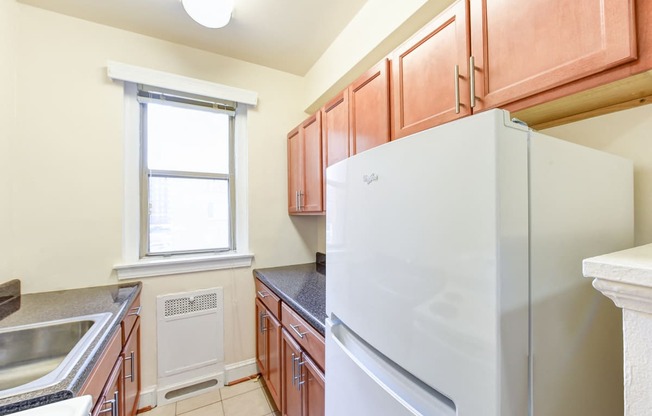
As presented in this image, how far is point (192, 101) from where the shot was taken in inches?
84.1

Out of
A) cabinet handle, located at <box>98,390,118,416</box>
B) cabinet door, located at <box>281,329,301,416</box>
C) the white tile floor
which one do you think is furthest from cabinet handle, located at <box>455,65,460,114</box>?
the white tile floor

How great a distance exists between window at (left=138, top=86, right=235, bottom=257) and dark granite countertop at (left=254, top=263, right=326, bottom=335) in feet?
1.84

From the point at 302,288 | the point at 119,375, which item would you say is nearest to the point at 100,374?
the point at 119,375

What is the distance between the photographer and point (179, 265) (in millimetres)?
2029

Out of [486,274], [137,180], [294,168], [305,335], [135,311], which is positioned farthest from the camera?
[294,168]

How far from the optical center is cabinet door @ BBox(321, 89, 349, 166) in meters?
1.63

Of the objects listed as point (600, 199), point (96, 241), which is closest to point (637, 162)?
point (600, 199)

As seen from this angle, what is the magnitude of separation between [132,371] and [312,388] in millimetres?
1198

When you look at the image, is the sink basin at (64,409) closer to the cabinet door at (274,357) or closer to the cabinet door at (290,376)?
the cabinet door at (290,376)

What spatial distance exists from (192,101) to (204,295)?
1567 millimetres

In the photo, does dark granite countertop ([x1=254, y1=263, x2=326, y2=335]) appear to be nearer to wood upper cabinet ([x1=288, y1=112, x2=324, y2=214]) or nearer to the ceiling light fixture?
wood upper cabinet ([x1=288, y1=112, x2=324, y2=214])

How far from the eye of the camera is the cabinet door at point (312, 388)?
119cm

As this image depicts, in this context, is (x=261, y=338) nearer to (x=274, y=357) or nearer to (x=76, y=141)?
(x=274, y=357)

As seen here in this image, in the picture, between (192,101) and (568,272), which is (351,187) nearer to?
(568,272)
